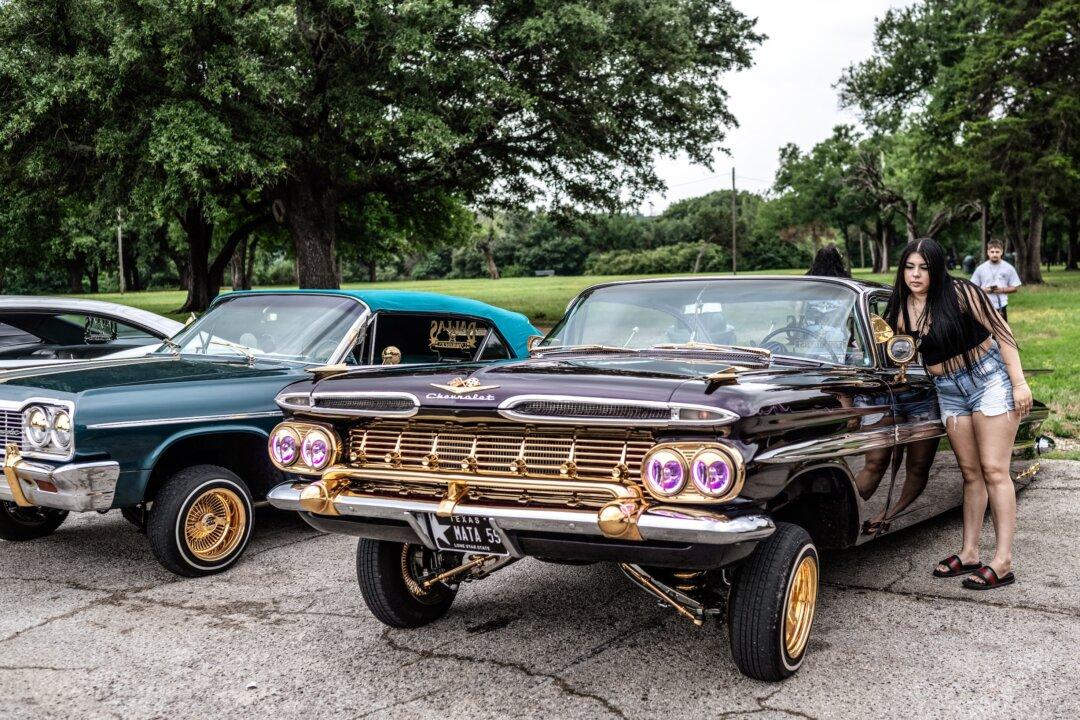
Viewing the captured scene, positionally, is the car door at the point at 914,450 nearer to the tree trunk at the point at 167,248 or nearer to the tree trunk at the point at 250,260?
the tree trunk at the point at 250,260

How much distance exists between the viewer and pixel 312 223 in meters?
22.9

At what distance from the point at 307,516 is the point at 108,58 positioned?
53.2 ft

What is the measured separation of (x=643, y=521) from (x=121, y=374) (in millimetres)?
3870

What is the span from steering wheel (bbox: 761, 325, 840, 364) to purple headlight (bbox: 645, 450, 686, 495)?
62.5 inches

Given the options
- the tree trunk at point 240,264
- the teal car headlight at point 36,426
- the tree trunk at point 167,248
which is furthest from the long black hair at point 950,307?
the tree trunk at point 167,248

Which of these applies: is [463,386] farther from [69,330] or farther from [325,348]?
[69,330]

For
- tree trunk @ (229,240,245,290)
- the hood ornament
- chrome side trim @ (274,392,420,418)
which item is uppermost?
tree trunk @ (229,240,245,290)

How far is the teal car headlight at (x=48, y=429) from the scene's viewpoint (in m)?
5.25

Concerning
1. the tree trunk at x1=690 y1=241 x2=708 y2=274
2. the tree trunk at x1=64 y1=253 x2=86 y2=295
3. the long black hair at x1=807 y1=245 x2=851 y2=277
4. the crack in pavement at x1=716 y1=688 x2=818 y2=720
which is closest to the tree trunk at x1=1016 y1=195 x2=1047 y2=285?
the long black hair at x1=807 y1=245 x2=851 y2=277

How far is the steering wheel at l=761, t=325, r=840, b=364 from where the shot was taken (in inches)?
192

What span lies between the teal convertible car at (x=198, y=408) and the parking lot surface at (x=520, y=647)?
1.43 ft

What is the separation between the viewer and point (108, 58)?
17719mm

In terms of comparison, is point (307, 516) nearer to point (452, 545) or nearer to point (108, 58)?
point (452, 545)

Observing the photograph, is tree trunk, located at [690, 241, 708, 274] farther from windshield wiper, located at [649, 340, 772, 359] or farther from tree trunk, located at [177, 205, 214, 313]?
windshield wiper, located at [649, 340, 772, 359]
